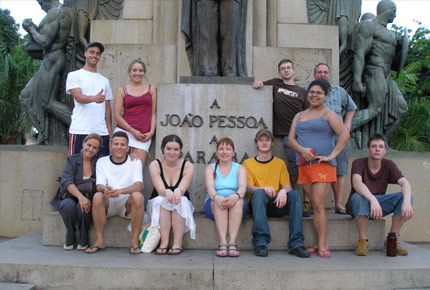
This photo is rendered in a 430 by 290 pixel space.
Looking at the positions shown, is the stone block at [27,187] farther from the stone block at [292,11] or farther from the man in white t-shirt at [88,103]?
the stone block at [292,11]

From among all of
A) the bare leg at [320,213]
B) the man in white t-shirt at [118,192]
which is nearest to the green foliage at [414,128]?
Result: the bare leg at [320,213]

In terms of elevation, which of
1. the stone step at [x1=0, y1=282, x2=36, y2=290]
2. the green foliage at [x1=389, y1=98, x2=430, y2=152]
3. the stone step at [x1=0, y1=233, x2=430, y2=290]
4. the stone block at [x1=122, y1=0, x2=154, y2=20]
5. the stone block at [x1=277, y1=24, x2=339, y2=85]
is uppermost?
the stone block at [x1=122, y1=0, x2=154, y2=20]

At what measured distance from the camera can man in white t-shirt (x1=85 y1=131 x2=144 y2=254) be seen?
4164 millimetres

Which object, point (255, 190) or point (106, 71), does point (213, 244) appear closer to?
point (255, 190)

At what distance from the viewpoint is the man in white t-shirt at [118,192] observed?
164 inches

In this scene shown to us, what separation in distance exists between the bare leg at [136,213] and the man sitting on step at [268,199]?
111 cm

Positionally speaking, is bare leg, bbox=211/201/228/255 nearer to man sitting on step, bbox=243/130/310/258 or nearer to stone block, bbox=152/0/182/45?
man sitting on step, bbox=243/130/310/258

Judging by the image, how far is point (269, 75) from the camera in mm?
6777

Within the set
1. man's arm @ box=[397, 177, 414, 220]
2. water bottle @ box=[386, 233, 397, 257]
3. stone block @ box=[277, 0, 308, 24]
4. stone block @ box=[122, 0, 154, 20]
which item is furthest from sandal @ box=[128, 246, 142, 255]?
stone block @ box=[277, 0, 308, 24]

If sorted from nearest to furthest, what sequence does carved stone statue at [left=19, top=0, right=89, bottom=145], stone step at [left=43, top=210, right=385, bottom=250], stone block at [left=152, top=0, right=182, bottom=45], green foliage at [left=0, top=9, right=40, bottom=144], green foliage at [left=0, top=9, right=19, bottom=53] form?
stone step at [left=43, top=210, right=385, bottom=250] → stone block at [left=152, top=0, right=182, bottom=45] → carved stone statue at [left=19, top=0, right=89, bottom=145] → green foliage at [left=0, top=9, right=40, bottom=144] → green foliage at [left=0, top=9, right=19, bottom=53]

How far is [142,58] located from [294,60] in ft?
7.84

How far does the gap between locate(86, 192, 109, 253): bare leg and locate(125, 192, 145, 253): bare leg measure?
261mm

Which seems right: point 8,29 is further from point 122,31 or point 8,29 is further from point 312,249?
point 312,249

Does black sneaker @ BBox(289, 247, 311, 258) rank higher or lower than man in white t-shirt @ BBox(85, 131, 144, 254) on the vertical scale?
lower
